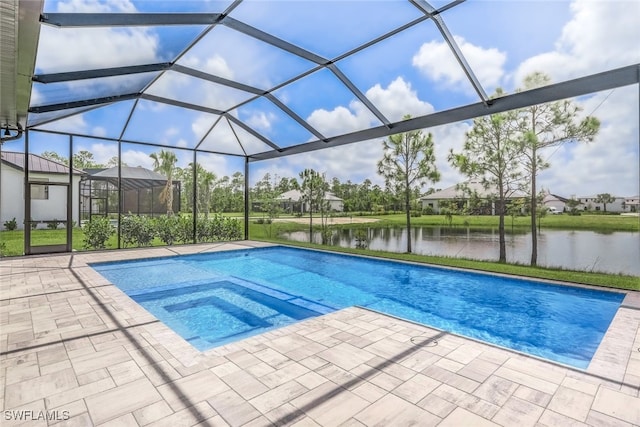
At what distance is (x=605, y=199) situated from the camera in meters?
6.88

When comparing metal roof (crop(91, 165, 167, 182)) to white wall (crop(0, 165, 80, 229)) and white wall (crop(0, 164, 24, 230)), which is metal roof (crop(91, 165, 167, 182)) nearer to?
white wall (crop(0, 165, 80, 229))

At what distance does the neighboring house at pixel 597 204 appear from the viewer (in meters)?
6.65

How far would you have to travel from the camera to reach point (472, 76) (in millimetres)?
4977

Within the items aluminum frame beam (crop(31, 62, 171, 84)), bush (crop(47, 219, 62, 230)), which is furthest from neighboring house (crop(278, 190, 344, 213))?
aluminum frame beam (crop(31, 62, 171, 84))

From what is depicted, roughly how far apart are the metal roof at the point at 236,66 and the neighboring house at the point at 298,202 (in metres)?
3.92

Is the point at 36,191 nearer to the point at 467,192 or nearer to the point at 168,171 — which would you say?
the point at 168,171

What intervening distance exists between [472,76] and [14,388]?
6.14m

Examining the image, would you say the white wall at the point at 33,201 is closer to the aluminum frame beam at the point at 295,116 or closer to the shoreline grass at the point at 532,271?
the aluminum frame beam at the point at 295,116

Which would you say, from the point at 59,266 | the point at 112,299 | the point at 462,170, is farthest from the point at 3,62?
the point at 462,170

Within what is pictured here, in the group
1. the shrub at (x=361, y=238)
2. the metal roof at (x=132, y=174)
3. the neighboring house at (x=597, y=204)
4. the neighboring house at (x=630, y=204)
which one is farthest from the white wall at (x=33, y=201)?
the neighboring house at (x=630, y=204)

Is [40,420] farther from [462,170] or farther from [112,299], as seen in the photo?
[462,170]

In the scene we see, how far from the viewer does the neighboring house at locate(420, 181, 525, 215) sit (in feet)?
27.8

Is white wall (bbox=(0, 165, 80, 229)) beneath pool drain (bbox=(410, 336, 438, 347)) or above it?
above

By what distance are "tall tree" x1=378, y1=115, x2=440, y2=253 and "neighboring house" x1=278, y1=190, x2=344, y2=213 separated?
90.8 inches
